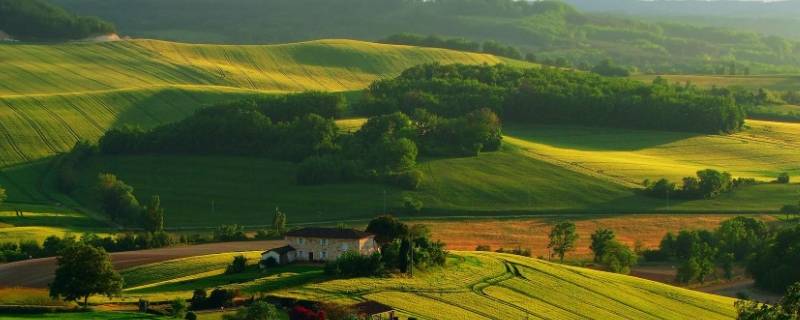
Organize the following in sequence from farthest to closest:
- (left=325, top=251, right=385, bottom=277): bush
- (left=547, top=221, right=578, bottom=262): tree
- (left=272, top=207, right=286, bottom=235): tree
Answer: (left=272, top=207, right=286, bottom=235): tree, (left=547, top=221, right=578, bottom=262): tree, (left=325, top=251, right=385, bottom=277): bush

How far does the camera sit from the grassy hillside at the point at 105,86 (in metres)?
140

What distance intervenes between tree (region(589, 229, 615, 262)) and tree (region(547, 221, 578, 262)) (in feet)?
4.90

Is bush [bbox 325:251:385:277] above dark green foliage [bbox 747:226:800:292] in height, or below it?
above

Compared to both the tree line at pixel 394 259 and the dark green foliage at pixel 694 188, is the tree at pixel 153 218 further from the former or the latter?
the dark green foliage at pixel 694 188

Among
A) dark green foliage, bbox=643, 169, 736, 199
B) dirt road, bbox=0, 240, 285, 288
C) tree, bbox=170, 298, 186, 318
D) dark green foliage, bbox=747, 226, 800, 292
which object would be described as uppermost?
dark green foliage, bbox=643, 169, 736, 199

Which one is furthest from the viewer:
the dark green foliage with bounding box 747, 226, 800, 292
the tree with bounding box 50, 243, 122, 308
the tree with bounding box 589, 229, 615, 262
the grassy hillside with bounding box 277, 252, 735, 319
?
the tree with bounding box 589, 229, 615, 262

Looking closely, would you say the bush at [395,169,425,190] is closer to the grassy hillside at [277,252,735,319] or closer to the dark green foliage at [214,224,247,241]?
the dark green foliage at [214,224,247,241]

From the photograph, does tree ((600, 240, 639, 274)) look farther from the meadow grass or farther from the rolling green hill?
the meadow grass

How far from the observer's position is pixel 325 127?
13588 centimetres

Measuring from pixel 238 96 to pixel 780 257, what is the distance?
292ft

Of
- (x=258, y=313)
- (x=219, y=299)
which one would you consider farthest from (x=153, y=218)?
(x=258, y=313)

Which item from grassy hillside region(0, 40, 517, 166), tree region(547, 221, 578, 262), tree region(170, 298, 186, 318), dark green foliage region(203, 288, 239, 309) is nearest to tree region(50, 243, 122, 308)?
tree region(170, 298, 186, 318)

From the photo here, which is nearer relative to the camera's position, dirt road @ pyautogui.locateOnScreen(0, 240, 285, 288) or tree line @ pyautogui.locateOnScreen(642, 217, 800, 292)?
dirt road @ pyautogui.locateOnScreen(0, 240, 285, 288)

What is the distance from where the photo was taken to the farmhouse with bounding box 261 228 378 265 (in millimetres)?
77875
